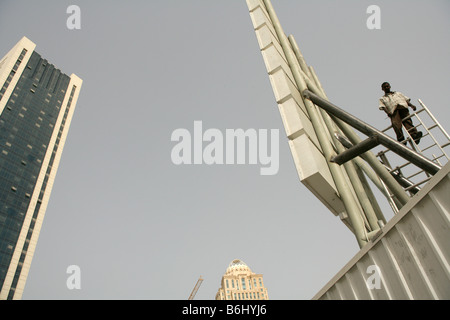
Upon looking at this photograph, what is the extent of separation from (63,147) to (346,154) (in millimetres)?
105539

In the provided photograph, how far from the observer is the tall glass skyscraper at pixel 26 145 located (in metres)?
72.1

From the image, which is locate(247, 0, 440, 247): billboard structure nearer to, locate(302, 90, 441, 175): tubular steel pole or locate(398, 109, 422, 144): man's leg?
locate(302, 90, 441, 175): tubular steel pole

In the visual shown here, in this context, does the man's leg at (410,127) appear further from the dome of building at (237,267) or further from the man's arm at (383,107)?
the dome of building at (237,267)

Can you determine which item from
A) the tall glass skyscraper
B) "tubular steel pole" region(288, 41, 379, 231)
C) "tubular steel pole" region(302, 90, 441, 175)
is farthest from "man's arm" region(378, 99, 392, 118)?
the tall glass skyscraper

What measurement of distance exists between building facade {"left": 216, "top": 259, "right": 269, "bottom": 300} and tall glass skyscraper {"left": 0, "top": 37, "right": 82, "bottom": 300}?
64.5 m

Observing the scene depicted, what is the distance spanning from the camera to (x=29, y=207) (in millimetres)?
78062

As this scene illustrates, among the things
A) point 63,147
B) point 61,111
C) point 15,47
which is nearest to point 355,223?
point 63,147

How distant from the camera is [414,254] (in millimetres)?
4109

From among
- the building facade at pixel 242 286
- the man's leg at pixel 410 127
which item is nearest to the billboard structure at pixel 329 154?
the man's leg at pixel 410 127

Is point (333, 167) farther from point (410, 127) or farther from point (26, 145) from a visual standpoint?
point (26, 145)

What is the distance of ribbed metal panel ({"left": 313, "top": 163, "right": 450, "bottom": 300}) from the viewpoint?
3.73 metres

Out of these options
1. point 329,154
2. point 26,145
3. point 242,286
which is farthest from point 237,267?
point 329,154

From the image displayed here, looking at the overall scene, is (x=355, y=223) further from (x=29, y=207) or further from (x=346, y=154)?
(x=29, y=207)
